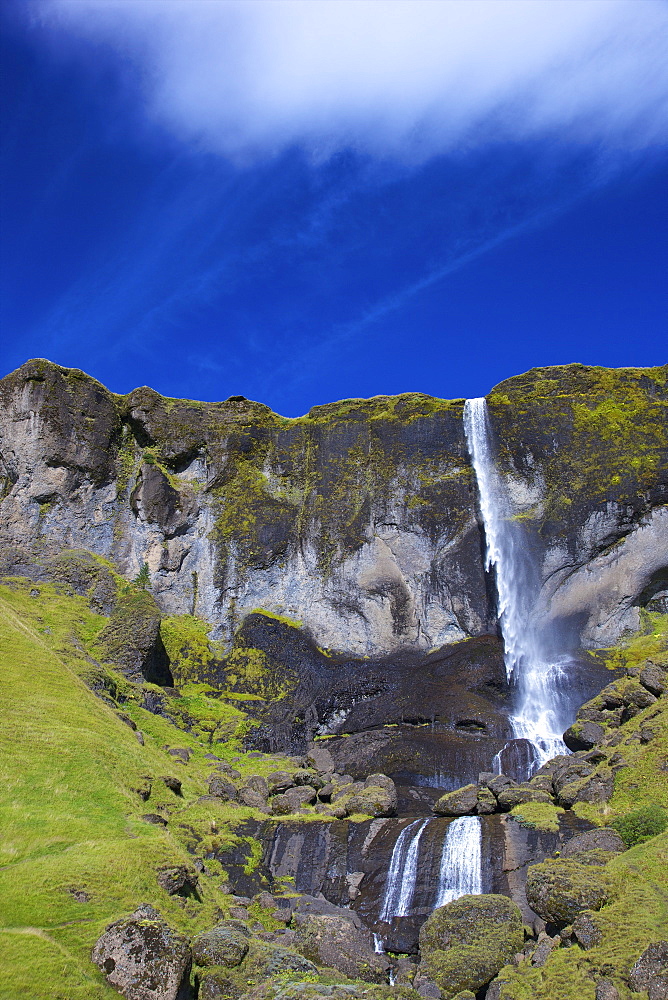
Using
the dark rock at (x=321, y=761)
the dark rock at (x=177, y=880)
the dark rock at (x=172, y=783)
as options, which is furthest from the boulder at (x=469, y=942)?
the dark rock at (x=321, y=761)

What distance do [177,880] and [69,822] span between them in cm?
326

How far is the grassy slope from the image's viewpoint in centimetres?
1501

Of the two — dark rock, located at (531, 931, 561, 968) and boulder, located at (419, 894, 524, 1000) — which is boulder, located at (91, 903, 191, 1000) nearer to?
boulder, located at (419, 894, 524, 1000)

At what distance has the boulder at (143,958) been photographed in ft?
49.6

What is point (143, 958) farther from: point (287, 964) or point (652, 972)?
point (652, 972)

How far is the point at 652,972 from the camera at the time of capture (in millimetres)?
14734

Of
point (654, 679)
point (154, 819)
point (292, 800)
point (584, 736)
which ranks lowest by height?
point (154, 819)

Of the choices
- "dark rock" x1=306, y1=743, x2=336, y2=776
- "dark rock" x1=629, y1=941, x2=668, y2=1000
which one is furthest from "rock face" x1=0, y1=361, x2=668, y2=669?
"dark rock" x1=629, y1=941, x2=668, y2=1000

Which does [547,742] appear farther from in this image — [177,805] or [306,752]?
[177,805]

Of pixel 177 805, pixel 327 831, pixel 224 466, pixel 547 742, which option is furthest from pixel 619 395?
pixel 177 805

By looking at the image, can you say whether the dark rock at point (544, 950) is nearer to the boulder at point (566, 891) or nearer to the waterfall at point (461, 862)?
the boulder at point (566, 891)

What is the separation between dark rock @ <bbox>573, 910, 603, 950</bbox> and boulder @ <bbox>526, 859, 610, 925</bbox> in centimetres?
66

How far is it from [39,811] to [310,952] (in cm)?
818

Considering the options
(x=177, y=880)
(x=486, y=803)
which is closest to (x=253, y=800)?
(x=486, y=803)
